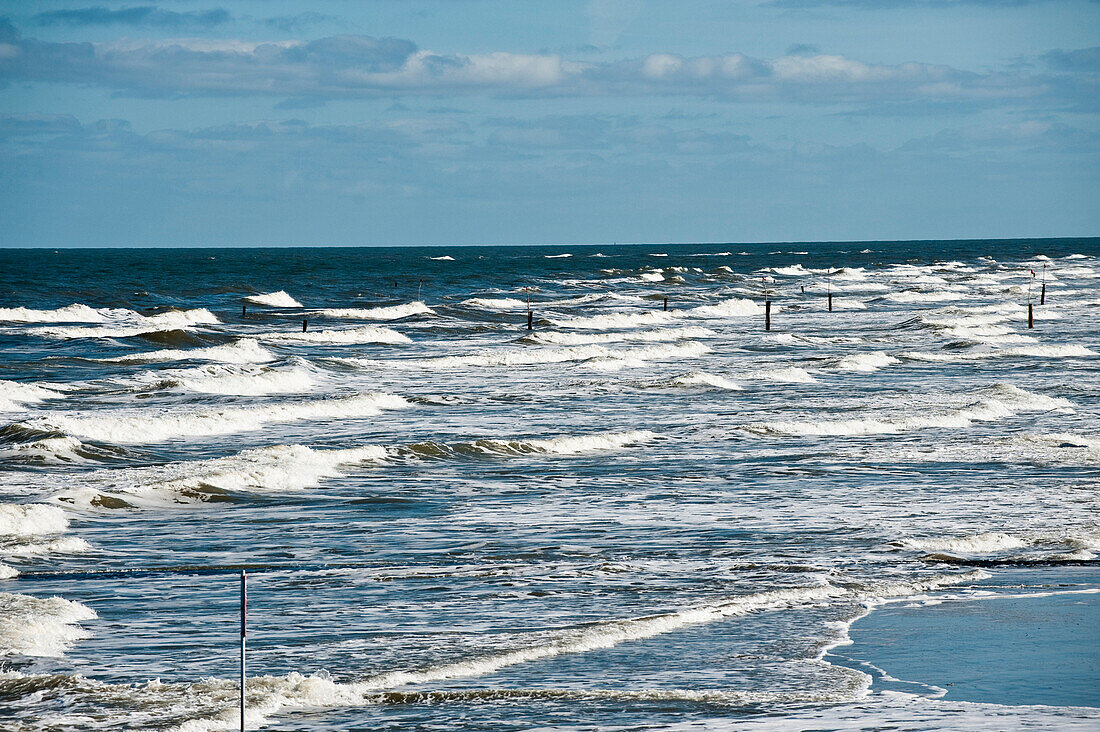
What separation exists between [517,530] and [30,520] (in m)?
5.96

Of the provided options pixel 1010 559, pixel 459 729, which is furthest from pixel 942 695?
pixel 1010 559

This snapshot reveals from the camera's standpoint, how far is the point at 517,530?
1627 cm

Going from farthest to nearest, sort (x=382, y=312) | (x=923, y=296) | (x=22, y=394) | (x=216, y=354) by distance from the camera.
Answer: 1. (x=923, y=296)
2. (x=382, y=312)
3. (x=216, y=354)
4. (x=22, y=394)

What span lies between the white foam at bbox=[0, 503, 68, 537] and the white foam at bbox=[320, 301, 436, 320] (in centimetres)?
4987

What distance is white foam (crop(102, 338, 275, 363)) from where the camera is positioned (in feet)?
142

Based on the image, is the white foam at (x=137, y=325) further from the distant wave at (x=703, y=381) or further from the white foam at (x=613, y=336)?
the distant wave at (x=703, y=381)

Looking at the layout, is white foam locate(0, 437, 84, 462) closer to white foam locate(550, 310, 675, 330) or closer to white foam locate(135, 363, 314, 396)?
white foam locate(135, 363, 314, 396)

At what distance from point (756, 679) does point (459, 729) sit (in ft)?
7.97

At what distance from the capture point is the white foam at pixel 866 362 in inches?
1610

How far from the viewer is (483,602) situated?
490 inches

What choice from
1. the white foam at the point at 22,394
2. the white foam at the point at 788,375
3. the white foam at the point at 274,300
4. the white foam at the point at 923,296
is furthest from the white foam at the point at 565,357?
the white foam at the point at 923,296

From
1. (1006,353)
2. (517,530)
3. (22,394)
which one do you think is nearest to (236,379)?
(22,394)

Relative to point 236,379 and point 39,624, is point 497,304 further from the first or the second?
point 39,624

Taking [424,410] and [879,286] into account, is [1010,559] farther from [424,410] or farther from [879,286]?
[879,286]
